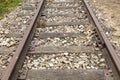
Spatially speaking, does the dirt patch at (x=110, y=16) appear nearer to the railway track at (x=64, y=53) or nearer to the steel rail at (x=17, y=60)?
the railway track at (x=64, y=53)

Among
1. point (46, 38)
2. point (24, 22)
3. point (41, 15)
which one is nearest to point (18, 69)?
point (46, 38)

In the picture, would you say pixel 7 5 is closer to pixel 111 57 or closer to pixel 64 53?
pixel 64 53

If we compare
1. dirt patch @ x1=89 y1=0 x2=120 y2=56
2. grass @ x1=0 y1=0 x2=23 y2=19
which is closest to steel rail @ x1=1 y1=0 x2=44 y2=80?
dirt patch @ x1=89 y1=0 x2=120 y2=56

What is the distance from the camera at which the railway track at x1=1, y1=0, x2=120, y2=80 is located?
482 cm

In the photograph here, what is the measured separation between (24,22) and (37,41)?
1846mm

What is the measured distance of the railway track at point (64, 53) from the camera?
4824 mm

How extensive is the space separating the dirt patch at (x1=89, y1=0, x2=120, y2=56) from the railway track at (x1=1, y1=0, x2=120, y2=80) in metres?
0.35

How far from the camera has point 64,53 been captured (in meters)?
5.70

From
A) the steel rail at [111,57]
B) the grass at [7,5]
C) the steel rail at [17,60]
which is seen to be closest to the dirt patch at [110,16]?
the steel rail at [111,57]

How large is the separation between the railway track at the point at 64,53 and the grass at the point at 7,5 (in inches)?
67.1

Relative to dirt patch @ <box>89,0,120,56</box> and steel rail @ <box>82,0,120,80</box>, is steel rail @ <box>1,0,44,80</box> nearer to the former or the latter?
steel rail @ <box>82,0,120,80</box>

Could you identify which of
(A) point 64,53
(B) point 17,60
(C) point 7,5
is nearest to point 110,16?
(A) point 64,53

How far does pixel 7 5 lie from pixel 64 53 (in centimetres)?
534

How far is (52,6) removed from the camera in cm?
995
